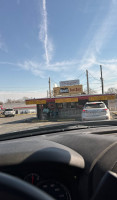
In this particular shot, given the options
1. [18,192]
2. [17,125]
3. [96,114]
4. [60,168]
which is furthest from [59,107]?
[18,192]

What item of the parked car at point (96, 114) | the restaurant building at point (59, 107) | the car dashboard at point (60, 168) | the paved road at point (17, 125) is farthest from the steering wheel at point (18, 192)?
the restaurant building at point (59, 107)

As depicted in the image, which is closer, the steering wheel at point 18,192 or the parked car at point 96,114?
the steering wheel at point 18,192

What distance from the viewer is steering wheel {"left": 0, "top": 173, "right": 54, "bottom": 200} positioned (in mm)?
692

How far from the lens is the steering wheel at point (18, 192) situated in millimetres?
692

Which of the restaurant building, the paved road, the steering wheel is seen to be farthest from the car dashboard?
the restaurant building

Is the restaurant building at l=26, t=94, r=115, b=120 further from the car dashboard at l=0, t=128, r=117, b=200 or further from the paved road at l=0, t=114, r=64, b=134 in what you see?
the car dashboard at l=0, t=128, r=117, b=200

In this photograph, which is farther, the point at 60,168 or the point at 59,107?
the point at 59,107

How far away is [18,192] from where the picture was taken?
2.33 feet

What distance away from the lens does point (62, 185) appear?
1.54m

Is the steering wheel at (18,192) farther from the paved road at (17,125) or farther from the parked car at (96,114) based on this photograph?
the parked car at (96,114)

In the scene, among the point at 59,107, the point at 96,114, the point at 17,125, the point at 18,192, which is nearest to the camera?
the point at 18,192

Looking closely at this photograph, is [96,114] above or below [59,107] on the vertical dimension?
below

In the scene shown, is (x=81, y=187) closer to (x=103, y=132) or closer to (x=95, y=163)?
(x=95, y=163)

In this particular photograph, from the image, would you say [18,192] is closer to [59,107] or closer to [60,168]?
[60,168]
